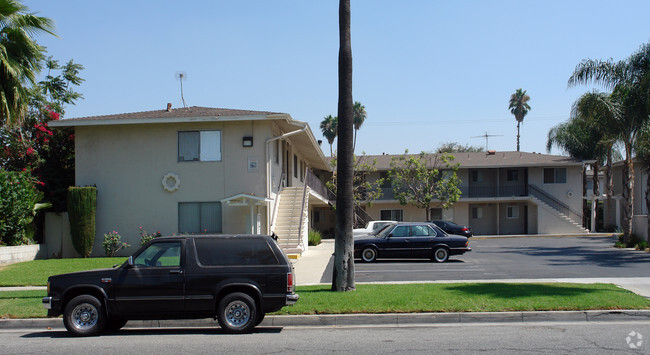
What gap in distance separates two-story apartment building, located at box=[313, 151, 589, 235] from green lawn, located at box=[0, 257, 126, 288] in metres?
26.6

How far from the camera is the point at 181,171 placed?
23.3m

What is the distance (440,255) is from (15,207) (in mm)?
15636

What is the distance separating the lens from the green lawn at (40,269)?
1608 centimetres

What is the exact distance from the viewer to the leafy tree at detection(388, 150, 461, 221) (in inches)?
1657

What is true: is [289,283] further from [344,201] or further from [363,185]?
[363,185]

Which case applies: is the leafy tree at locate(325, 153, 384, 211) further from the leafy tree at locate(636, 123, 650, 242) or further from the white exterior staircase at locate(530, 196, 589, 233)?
the leafy tree at locate(636, 123, 650, 242)

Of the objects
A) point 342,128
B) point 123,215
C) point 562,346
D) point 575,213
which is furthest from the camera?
point 575,213

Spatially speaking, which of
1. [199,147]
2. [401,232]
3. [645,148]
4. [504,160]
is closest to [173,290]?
[401,232]

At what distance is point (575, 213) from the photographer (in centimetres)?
4419

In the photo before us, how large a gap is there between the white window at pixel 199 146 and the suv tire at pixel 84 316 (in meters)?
13.9

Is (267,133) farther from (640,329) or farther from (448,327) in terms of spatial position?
(640,329)

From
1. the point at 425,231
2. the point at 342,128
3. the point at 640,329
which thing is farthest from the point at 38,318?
the point at 425,231

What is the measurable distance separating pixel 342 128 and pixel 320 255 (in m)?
12.0

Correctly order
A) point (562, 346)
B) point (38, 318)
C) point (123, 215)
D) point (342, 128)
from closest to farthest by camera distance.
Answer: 1. point (562, 346)
2. point (38, 318)
3. point (342, 128)
4. point (123, 215)
